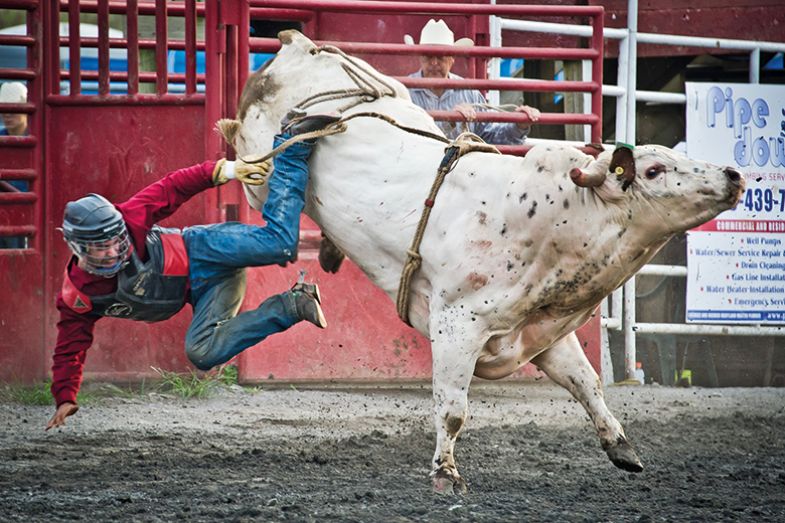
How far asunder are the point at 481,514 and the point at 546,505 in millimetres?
357

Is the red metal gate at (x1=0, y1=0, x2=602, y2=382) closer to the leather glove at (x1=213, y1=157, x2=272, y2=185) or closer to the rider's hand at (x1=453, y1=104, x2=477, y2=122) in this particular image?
the rider's hand at (x1=453, y1=104, x2=477, y2=122)

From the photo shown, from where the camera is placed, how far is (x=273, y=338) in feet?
23.6

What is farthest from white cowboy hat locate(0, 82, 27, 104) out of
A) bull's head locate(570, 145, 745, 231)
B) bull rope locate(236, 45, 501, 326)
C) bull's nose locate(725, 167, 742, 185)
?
bull's nose locate(725, 167, 742, 185)

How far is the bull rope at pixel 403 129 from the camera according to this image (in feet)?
16.3

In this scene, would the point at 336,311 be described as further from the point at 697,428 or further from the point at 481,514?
the point at 481,514

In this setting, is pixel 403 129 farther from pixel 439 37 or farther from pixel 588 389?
pixel 439 37

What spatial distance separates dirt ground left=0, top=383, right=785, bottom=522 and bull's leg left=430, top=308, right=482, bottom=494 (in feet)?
0.38

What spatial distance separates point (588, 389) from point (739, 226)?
11.7ft

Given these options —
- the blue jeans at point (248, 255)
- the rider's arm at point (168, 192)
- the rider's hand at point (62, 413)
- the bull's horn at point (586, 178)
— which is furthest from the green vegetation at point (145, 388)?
the bull's horn at point (586, 178)

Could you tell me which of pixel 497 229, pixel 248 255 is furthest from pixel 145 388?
pixel 497 229

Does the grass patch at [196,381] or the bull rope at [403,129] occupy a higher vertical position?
the bull rope at [403,129]

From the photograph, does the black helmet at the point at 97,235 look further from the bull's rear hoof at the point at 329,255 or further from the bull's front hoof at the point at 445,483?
the bull's front hoof at the point at 445,483

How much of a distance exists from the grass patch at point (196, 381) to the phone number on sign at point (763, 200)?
11.7ft

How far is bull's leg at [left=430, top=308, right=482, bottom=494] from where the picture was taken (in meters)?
4.82
